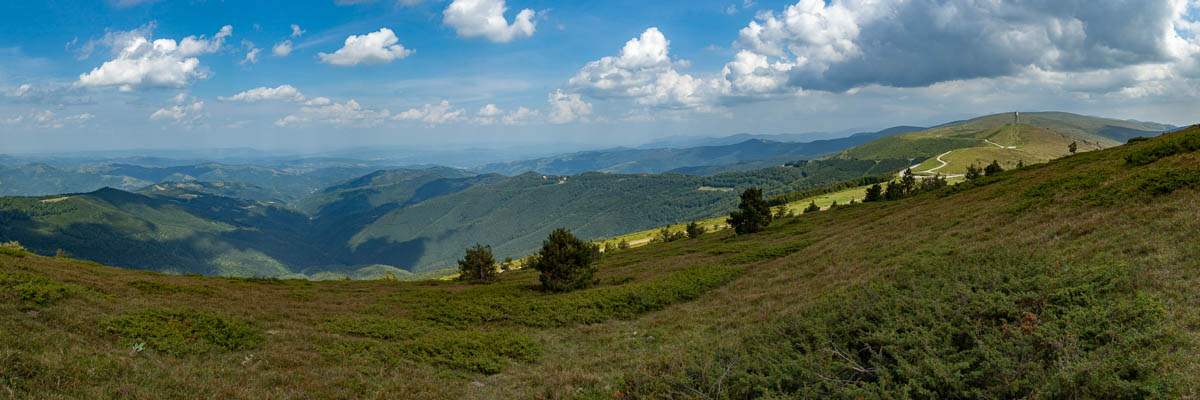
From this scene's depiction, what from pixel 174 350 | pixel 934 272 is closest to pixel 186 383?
pixel 174 350

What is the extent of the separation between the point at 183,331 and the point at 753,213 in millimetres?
65947

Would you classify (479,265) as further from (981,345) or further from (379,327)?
(981,345)

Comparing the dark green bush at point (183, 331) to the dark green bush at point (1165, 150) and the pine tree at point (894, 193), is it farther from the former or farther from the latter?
the pine tree at point (894, 193)

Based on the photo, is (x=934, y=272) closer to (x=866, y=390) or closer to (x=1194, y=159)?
(x=866, y=390)

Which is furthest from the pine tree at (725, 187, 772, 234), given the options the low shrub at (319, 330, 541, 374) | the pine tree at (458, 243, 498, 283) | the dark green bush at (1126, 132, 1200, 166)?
the low shrub at (319, 330, 541, 374)

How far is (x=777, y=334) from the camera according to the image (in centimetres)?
1295

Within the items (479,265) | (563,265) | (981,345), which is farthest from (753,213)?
(981,345)

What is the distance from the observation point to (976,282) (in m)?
12.4

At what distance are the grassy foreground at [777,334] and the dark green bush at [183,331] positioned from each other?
0.07m

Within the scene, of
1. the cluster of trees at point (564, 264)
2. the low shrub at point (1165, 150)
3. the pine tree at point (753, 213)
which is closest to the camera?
the low shrub at point (1165, 150)

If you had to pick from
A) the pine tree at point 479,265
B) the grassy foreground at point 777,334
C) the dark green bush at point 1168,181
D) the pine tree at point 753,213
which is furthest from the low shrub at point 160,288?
the pine tree at point 753,213

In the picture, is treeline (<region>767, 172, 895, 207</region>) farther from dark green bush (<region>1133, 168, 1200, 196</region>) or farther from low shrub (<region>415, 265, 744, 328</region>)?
dark green bush (<region>1133, 168, 1200, 196</region>)

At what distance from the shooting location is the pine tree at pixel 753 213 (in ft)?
224

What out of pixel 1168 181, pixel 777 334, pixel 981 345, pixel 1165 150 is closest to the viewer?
pixel 981 345
